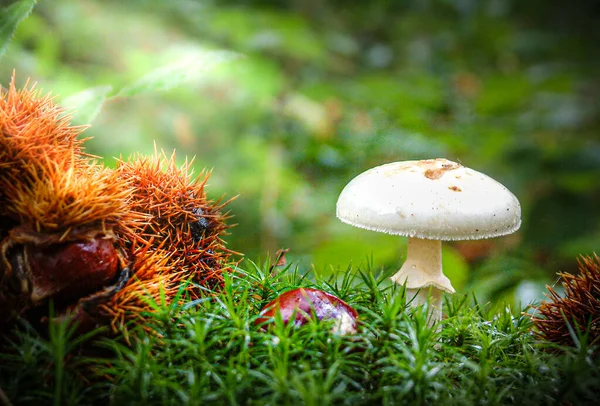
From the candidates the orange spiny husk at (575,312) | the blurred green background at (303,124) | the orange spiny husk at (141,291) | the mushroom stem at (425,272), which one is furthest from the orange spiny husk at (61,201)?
the blurred green background at (303,124)

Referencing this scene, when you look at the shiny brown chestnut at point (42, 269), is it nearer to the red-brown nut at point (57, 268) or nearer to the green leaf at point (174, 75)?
the red-brown nut at point (57, 268)

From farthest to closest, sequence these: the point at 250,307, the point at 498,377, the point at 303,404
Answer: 1. the point at 250,307
2. the point at 498,377
3. the point at 303,404

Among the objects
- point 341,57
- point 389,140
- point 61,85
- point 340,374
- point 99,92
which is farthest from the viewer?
point 341,57

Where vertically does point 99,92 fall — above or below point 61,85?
below

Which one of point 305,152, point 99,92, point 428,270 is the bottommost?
point 428,270

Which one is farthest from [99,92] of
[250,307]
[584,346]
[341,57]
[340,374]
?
[341,57]

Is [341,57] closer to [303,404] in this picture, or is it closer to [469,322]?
[469,322]
